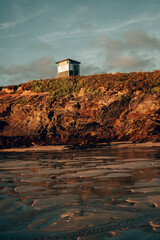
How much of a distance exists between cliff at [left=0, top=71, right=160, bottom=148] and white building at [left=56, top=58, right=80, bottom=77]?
12.9m

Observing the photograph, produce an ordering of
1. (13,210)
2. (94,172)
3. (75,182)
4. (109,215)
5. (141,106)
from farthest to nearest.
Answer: (141,106) < (94,172) < (75,182) < (13,210) < (109,215)

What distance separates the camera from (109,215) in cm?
210

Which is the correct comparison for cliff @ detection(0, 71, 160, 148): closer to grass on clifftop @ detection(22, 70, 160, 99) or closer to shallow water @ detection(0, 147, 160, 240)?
grass on clifftop @ detection(22, 70, 160, 99)

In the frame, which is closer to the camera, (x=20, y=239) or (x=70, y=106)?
(x=20, y=239)

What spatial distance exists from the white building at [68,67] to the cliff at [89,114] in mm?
12874

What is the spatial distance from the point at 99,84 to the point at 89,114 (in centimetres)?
242

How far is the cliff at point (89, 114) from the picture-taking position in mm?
12938

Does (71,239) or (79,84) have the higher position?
(79,84)

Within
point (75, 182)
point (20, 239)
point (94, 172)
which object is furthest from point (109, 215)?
point (94, 172)

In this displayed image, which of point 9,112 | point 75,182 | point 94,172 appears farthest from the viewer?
point 9,112

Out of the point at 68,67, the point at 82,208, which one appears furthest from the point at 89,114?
the point at 68,67

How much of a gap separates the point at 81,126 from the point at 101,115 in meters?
1.39

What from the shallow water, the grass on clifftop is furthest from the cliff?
the shallow water

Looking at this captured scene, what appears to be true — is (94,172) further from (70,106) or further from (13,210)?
(70,106)
